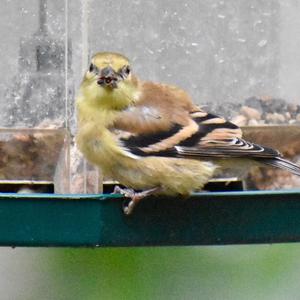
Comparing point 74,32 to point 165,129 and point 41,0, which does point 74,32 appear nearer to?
point 41,0

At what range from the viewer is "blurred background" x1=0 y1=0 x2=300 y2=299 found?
7.08 meters

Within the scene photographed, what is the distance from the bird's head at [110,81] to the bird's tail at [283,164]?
75 cm

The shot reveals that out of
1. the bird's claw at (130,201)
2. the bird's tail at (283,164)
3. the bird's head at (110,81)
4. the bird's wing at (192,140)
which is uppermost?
the bird's head at (110,81)

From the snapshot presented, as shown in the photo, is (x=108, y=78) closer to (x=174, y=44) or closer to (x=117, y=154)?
(x=117, y=154)

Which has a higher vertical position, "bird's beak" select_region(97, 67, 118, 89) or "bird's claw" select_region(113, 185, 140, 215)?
"bird's beak" select_region(97, 67, 118, 89)

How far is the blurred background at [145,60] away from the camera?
23.2 ft

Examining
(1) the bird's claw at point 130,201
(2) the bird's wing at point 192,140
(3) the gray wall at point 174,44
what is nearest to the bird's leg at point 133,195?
(1) the bird's claw at point 130,201

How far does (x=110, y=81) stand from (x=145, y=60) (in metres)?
0.40

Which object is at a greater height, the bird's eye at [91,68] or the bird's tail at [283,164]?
the bird's eye at [91,68]

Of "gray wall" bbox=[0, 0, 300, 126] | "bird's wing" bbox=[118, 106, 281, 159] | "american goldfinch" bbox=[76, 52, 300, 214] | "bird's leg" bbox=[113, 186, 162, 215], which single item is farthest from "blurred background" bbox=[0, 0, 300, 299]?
"bird's leg" bbox=[113, 186, 162, 215]

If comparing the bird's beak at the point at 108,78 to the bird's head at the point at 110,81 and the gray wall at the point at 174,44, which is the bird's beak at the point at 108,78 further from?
the gray wall at the point at 174,44

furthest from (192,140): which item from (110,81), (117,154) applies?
(110,81)

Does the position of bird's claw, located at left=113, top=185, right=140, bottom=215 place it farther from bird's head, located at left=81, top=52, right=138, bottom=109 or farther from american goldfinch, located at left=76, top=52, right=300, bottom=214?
bird's head, located at left=81, top=52, right=138, bottom=109

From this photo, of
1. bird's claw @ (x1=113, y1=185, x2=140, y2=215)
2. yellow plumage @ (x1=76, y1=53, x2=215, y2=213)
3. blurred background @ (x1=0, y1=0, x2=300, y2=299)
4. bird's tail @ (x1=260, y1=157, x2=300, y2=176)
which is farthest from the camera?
blurred background @ (x1=0, y1=0, x2=300, y2=299)
